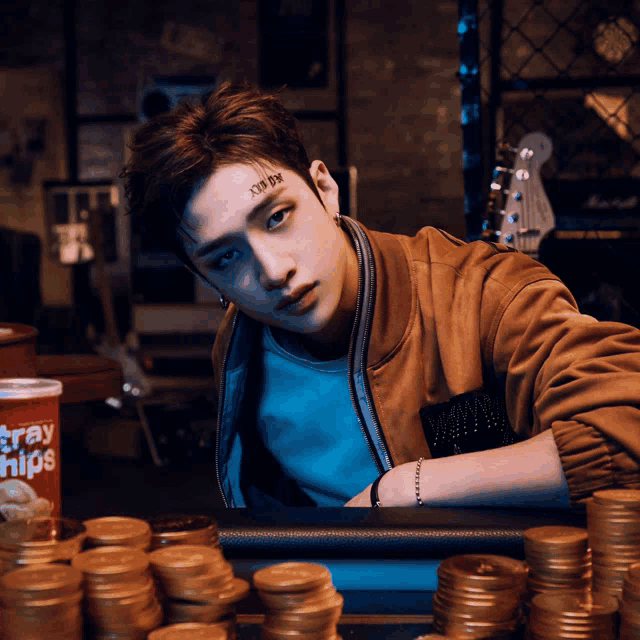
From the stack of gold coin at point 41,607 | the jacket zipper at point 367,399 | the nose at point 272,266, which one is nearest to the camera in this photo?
the stack of gold coin at point 41,607

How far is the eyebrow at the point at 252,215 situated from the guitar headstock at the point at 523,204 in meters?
2.18

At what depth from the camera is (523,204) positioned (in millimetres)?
3617

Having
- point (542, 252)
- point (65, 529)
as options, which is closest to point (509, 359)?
point (65, 529)

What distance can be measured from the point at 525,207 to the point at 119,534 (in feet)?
9.86

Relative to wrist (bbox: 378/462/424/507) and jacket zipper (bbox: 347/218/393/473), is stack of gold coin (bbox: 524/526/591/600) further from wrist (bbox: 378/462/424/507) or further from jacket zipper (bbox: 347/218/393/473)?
jacket zipper (bbox: 347/218/393/473)

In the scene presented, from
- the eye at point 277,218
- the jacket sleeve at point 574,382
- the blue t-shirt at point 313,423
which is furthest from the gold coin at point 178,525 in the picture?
the blue t-shirt at point 313,423

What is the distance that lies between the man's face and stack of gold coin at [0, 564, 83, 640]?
2.65 feet

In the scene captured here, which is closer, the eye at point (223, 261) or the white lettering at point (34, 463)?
the white lettering at point (34, 463)

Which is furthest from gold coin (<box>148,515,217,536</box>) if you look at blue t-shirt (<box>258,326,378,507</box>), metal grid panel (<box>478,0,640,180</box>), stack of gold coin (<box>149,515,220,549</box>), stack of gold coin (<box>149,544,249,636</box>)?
metal grid panel (<box>478,0,640,180</box>)

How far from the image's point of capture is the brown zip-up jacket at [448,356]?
4.31 feet

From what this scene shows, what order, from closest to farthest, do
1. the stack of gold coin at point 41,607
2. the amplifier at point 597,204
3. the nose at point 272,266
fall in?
1. the stack of gold coin at point 41,607
2. the nose at point 272,266
3. the amplifier at point 597,204

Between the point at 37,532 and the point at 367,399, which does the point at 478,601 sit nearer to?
the point at 37,532

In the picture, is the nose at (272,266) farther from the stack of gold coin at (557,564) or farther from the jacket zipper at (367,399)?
the stack of gold coin at (557,564)

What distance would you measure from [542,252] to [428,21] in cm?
321
